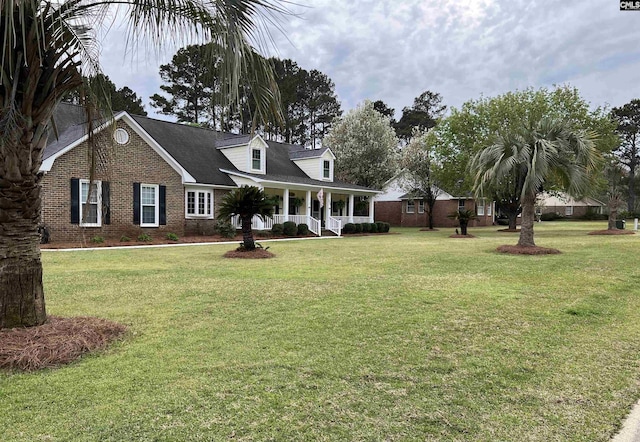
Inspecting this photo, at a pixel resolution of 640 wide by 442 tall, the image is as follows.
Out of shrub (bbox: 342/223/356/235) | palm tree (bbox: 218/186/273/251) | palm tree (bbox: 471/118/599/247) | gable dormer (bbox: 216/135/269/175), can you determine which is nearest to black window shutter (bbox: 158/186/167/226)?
gable dormer (bbox: 216/135/269/175)

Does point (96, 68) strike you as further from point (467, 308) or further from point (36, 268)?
point (467, 308)

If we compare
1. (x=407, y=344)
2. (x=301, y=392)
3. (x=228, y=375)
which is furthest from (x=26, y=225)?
(x=407, y=344)

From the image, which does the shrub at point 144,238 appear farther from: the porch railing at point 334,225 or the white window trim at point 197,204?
the porch railing at point 334,225

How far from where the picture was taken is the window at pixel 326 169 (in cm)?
2800

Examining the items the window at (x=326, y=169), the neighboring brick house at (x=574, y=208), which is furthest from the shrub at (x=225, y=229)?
the neighboring brick house at (x=574, y=208)

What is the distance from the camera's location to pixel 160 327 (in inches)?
195

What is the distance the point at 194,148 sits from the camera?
908 inches

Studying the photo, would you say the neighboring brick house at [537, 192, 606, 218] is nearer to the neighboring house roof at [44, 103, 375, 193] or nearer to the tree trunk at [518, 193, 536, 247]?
the neighboring house roof at [44, 103, 375, 193]

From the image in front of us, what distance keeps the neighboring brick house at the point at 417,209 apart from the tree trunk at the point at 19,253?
106ft

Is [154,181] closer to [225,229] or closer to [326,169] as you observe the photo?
[225,229]

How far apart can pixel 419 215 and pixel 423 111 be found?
27.8 m

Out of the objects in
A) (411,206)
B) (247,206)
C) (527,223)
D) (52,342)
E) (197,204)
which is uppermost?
(411,206)

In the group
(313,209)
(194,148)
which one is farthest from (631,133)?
(194,148)

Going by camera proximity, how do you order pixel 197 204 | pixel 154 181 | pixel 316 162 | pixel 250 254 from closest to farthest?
pixel 250 254, pixel 154 181, pixel 197 204, pixel 316 162
